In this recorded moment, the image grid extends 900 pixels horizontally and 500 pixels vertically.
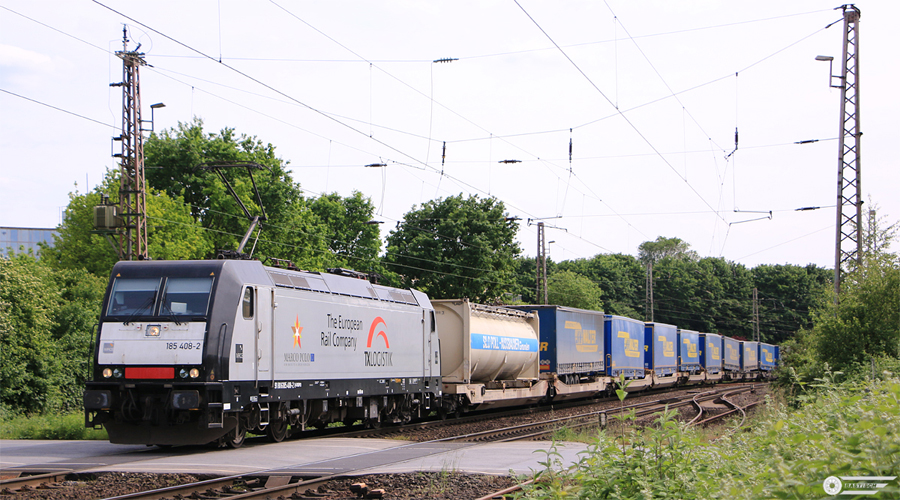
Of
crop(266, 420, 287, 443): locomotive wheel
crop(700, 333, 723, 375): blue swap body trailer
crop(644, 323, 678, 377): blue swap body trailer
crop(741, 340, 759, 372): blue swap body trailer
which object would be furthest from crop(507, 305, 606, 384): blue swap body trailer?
crop(741, 340, 759, 372): blue swap body trailer

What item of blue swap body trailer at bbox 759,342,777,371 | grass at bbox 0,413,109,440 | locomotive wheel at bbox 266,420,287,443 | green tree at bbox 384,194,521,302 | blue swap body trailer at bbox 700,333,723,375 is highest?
green tree at bbox 384,194,521,302

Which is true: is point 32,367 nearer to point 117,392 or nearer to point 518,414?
point 117,392

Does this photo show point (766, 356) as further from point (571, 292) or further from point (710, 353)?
point (710, 353)

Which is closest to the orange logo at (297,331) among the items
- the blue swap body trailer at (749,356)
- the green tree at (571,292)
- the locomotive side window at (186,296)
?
the locomotive side window at (186,296)

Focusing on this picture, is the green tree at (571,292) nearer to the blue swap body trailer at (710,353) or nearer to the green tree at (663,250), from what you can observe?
the blue swap body trailer at (710,353)

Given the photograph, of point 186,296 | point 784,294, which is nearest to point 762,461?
point 186,296

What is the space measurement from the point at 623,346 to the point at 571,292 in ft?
143

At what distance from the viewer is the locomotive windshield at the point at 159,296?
44.5 ft

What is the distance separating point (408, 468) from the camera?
1170cm

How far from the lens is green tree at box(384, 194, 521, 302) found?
48812mm

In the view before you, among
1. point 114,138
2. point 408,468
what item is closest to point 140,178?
point 114,138

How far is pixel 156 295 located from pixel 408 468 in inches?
227

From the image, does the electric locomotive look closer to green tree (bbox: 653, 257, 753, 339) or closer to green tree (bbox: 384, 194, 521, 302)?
green tree (bbox: 384, 194, 521, 302)

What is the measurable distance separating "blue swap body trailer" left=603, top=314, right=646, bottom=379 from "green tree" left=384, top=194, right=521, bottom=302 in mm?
13706
